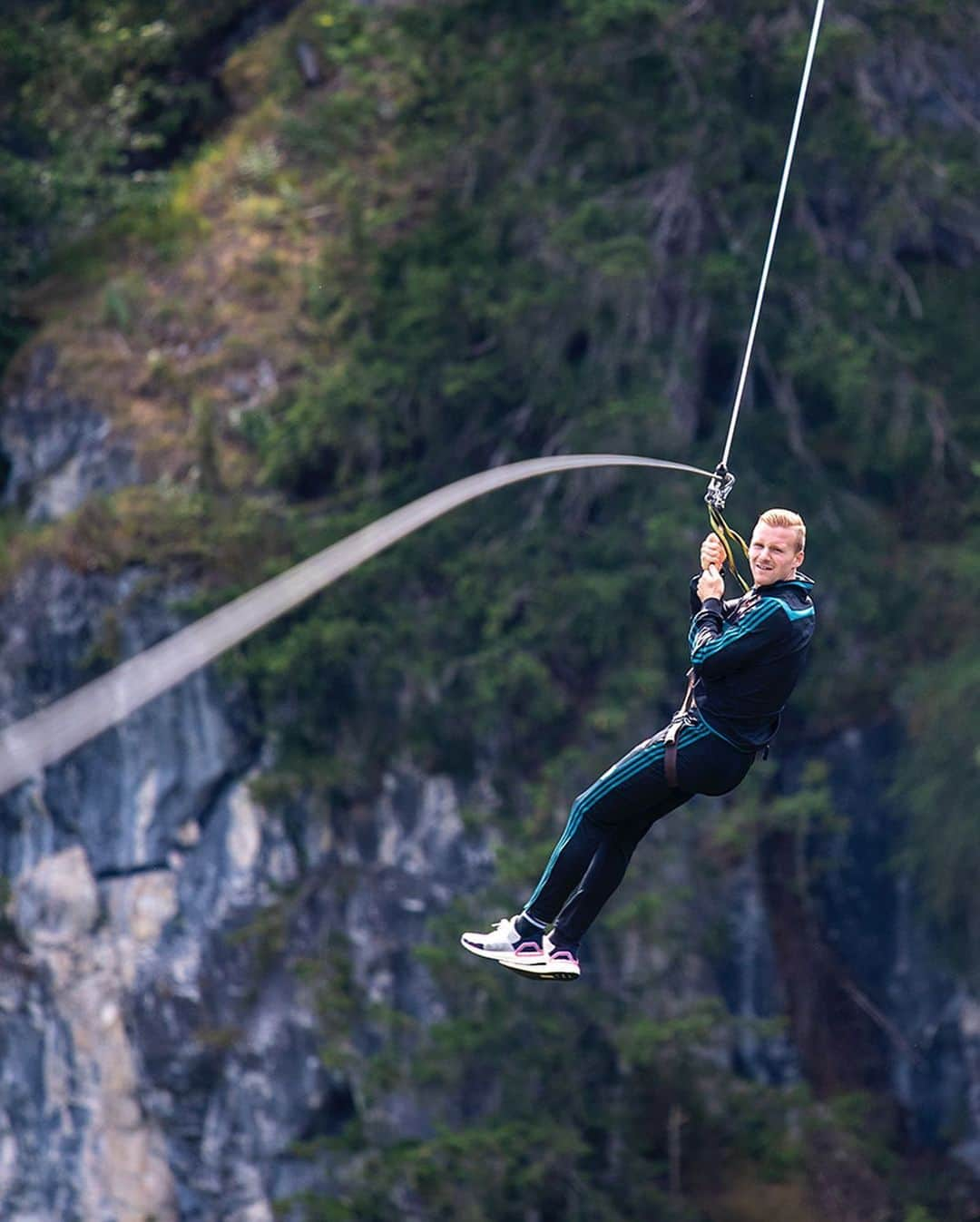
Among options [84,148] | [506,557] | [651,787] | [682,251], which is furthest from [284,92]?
[651,787]

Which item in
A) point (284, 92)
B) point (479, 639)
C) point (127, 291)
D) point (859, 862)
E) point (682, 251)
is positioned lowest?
point (859, 862)

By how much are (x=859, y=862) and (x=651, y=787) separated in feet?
32.7

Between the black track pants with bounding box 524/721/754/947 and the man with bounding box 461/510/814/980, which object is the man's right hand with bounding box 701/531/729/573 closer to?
the man with bounding box 461/510/814/980

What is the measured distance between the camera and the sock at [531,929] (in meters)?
6.96

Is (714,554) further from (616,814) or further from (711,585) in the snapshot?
(616,814)

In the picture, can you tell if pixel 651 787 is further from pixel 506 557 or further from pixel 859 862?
pixel 859 862

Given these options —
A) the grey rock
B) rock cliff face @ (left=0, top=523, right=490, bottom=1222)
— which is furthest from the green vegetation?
the grey rock

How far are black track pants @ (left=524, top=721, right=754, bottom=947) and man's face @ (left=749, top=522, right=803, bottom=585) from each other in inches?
21.8

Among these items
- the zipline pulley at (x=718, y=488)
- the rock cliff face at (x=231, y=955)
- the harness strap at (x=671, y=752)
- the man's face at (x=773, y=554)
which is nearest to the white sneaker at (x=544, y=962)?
the harness strap at (x=671, y=752)

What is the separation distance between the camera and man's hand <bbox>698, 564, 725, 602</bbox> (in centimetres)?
662

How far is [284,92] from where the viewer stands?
18641 mm

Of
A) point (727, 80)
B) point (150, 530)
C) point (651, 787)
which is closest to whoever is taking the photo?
point (651, 787)

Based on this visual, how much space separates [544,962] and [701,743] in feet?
3.08

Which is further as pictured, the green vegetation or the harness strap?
the green vegetation
